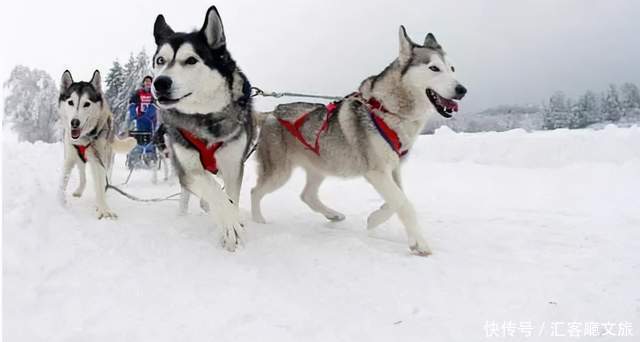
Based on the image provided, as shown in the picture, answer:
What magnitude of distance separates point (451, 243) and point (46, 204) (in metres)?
3.73

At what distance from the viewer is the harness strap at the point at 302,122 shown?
14.8 feet

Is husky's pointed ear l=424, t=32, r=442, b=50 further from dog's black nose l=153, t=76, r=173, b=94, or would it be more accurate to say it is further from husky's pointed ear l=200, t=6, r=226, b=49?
dog's black nose l=153, t=76, r=173, b=94

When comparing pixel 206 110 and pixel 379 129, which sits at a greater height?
pixel 206 110

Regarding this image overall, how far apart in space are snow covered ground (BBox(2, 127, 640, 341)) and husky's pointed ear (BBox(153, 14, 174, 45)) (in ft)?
5.46

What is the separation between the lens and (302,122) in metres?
4.66

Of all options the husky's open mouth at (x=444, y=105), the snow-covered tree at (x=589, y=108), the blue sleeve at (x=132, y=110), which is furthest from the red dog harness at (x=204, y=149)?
the snow-covered tree at (x=589, y=108)

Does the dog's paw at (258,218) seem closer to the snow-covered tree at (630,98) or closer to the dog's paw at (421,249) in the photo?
the dog's paw at (421,249)

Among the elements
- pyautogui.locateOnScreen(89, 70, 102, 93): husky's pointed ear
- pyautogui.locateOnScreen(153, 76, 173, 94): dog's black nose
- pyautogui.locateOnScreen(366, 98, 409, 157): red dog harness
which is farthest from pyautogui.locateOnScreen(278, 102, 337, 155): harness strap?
pyautogui.locateOnScreen(89, 70, 102, 93): husky's pointed ear

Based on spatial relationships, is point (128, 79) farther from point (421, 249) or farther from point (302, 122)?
point (421, 249)

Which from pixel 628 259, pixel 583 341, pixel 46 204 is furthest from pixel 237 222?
pixel 628 259

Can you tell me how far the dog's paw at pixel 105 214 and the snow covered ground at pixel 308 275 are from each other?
0.08m

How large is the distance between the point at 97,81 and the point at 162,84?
2584 mm

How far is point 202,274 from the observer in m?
2.93

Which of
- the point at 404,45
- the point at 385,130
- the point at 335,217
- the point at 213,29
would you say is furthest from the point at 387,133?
the point at 213,29
